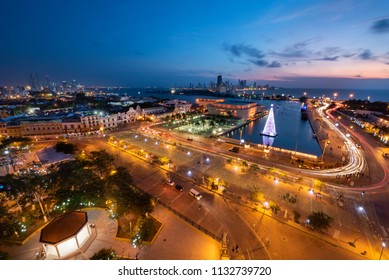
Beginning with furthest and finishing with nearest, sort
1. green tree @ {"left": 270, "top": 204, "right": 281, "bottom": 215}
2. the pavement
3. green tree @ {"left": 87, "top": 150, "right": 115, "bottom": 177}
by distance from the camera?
green tree @ {"left": 87, "top": 150, "right": 115, "bottom": 177} → green tree @ {"left": 270, "top": 204, "right": 281, "bottom": 215} → the pavement

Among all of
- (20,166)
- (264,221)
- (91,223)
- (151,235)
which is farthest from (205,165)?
(20,166)

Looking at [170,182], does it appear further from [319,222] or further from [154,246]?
[319,222]

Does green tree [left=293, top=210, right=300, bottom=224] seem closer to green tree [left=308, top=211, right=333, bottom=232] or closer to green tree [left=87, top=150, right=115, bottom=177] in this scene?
green tree [left=308, top=211, right=333, bottom=232]

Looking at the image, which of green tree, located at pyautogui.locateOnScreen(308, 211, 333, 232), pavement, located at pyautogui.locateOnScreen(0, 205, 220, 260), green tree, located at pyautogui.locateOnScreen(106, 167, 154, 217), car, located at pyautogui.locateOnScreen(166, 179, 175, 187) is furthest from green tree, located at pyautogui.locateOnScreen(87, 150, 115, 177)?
green tree, located at pyautogui.locateOnScreen(308, 211, 333, 232)

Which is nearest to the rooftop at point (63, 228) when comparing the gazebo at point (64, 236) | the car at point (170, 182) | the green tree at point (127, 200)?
the gazebo at point (64, 236)

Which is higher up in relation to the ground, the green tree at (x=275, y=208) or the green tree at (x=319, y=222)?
the green tree at (x=319, y=222)

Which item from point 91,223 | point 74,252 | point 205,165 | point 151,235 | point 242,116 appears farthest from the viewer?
point 242,116

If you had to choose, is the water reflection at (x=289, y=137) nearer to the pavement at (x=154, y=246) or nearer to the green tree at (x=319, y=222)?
the green tree at (x=319, y=222)

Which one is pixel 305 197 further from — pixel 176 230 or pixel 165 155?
pixel 165 155
